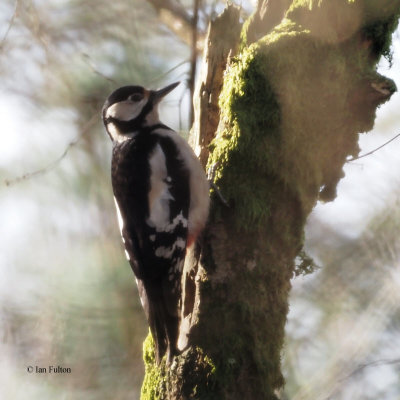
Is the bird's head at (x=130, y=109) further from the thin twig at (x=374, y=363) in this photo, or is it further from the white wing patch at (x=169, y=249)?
the thin twig at (x=374, y=363)

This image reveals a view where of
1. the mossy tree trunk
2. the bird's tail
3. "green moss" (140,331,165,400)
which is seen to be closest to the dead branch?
the mossy tree trunk

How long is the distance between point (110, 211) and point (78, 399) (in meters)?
0.91

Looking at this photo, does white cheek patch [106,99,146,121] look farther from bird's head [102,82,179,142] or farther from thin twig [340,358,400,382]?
thin twig [340,358,400,382]

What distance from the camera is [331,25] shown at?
2473mm

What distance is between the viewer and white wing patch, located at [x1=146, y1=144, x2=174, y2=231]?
98.0 inches

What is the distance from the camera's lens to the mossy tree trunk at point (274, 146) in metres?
2.17

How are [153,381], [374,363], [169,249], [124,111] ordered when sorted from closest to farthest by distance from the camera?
[153,381] → [169,249] → [374,363] → [124,111]

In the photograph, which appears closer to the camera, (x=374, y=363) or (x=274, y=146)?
(x=274, y=146)

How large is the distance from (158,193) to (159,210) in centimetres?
8

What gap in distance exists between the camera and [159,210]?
2.50m

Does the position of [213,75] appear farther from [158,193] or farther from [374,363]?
[374,363]

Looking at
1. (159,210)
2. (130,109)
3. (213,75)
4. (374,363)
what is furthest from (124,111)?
(374,363)

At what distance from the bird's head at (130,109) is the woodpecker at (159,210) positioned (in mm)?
189

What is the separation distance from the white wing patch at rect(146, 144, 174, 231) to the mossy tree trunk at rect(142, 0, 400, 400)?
0.21m
